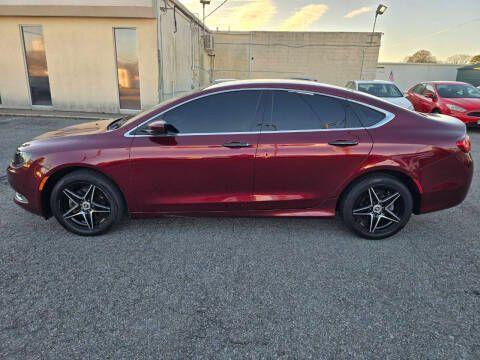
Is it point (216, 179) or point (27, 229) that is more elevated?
point (216, 179)

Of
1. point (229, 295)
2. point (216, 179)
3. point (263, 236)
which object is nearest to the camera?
point (229, 295)

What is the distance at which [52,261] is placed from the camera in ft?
9.48

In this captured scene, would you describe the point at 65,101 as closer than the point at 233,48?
Yes

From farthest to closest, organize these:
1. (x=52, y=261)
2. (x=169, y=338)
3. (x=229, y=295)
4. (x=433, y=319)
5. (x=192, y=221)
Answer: (x=192, y=221) < (x=52, y=261) < (x=229, y=295) < (x=433, y=319) < (x=169, y=338)

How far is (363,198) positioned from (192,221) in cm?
194

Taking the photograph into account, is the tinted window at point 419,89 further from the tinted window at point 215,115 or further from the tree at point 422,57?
the tree at point 422,57

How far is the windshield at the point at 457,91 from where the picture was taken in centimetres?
1002

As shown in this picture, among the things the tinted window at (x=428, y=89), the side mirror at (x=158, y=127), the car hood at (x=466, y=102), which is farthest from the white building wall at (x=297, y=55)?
the side mirror at (x=158, y=127)

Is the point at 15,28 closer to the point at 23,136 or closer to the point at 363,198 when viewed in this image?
the point at 23,136

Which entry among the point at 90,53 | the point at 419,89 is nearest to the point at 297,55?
the point at 419,89

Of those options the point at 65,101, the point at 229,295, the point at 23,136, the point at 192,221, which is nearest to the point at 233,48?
the point at 65,101

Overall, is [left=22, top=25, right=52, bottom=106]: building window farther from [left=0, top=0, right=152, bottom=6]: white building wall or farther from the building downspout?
the building downspout

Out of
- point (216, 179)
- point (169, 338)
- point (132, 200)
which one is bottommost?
point (169, 338)

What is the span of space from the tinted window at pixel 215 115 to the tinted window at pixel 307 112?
0.25 meters
